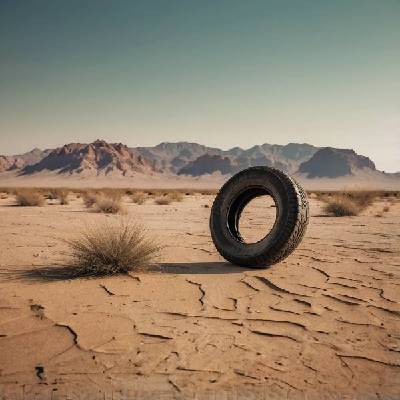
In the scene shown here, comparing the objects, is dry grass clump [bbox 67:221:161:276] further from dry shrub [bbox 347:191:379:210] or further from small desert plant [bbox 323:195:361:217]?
dry shrub [bbox 347:191:379:210]

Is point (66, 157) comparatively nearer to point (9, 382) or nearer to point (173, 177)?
point (173, 177)

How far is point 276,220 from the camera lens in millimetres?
5332

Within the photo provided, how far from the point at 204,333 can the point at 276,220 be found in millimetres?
2554

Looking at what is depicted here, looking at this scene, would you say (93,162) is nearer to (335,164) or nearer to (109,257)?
(335,164)

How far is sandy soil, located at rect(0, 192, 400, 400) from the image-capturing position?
92.2 inches

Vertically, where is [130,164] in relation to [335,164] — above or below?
below

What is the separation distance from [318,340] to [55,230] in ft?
23.5

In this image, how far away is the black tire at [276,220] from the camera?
16.6 ft

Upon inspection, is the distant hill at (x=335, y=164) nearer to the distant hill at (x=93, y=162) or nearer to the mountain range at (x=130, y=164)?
the mountain range at (x=130, y=164)

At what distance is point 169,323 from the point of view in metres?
3.30

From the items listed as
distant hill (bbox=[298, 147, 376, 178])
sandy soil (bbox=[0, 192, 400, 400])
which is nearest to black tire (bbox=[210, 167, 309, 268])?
sandy soil (bbox=[0, 192, 400, 400])

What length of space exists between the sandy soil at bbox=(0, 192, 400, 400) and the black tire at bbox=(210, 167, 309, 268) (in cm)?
22

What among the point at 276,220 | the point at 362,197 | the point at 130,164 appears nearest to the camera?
the point at 276,220

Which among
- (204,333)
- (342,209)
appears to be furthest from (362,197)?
(204,333)
